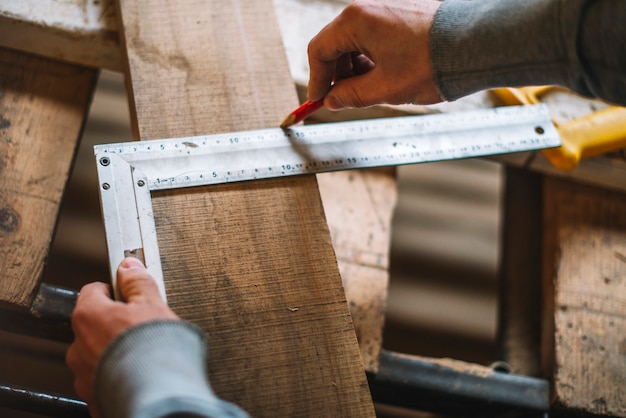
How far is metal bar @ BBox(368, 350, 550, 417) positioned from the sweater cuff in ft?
1.83

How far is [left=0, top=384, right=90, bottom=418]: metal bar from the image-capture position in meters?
1.02

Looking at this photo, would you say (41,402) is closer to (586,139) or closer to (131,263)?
(131,263)

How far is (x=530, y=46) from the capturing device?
932 mm

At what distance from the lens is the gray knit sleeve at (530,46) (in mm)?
852

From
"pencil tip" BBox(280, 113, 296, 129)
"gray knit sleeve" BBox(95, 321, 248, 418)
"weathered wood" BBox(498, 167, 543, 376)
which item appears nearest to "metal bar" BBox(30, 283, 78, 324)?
"gray knit sleeve" BBox(95, 321, 248, 418)

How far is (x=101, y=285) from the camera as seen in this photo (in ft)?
3.02

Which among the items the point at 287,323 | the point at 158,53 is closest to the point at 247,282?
the point at 287,323

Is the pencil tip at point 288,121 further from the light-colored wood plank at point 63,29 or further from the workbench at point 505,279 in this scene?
the light-colored wood plank at point 63,29

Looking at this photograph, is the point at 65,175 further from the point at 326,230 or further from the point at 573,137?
the point at 573,137

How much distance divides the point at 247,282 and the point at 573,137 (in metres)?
0.82

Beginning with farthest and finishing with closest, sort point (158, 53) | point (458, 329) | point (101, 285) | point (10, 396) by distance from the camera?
point (458, 329), point (158, 53), point (10, 396), point (101, 285)

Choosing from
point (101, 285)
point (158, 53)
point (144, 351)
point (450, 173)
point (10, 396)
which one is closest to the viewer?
point (144, 351)

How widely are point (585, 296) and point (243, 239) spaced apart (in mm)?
798

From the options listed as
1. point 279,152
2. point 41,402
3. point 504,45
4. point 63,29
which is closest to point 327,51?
point 279,152
